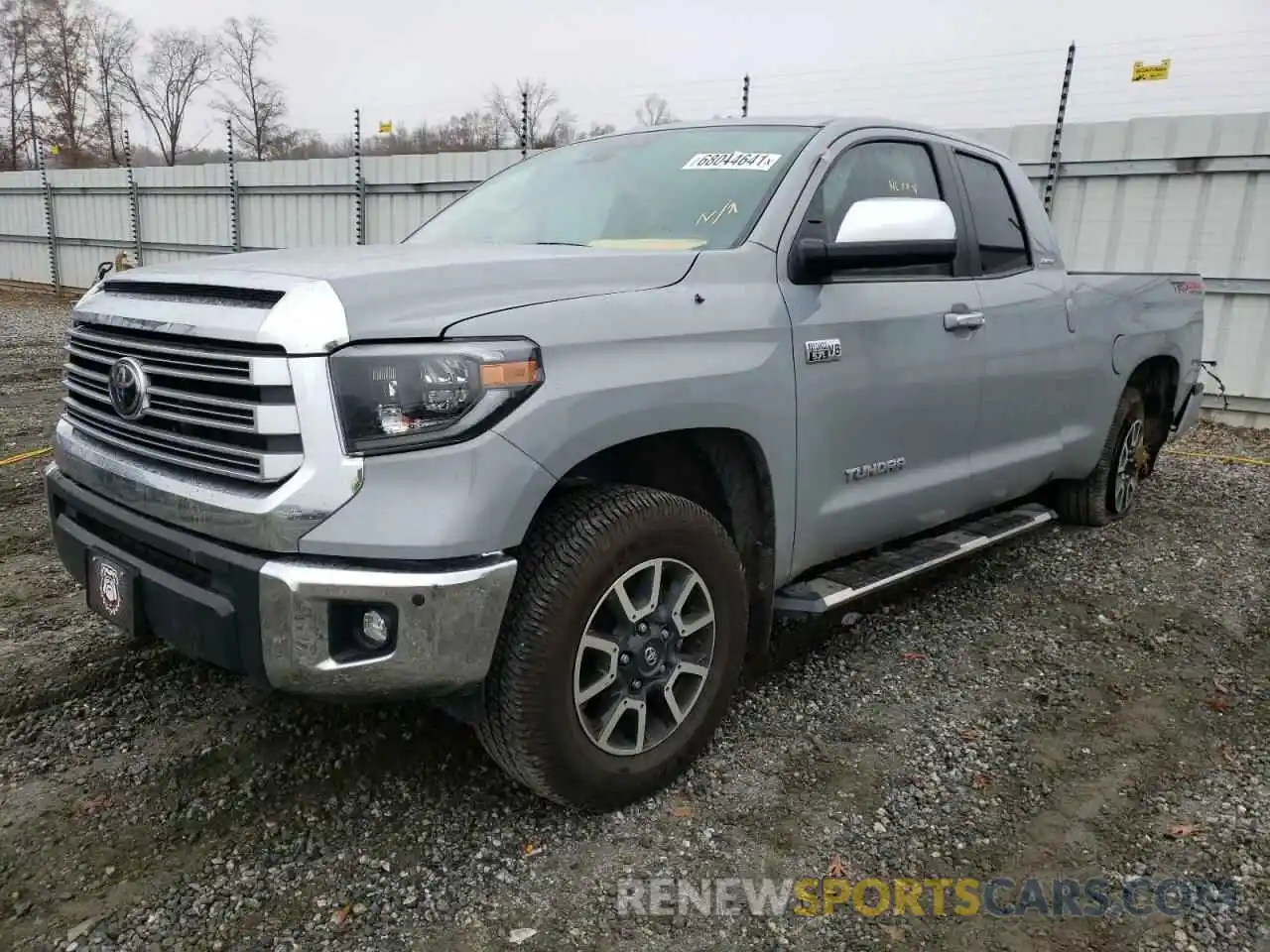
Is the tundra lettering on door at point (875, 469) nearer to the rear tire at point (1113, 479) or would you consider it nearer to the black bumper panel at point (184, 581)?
the black bumper panel at point (184, 581)

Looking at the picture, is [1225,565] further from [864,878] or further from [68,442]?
[68,442]

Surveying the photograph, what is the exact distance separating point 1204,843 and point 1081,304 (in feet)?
8.43

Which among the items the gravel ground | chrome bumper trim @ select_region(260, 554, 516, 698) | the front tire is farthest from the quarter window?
chrome bumper trim @ select_region(260, 554, 516, 698)

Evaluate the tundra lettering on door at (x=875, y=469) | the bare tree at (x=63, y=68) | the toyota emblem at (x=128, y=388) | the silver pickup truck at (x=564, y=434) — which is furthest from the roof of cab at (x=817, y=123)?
the bare tree at (x=63, y=68)

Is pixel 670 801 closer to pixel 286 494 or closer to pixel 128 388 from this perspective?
pixel 286 494

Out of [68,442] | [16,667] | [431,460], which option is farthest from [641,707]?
[16,667]

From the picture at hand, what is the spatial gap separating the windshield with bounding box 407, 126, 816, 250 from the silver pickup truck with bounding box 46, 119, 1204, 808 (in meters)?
0.01

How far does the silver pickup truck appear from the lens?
201 centimetres

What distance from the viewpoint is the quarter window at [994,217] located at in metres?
3.86

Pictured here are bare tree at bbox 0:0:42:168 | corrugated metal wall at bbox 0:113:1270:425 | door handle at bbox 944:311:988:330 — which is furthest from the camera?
bare tree at bbox 0:0:42:168

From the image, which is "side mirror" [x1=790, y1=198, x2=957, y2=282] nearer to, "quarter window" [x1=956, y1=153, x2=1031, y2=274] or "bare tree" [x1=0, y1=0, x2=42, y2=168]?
"quarter window" [x1=956, y1=153, x2=1031, y2=274]

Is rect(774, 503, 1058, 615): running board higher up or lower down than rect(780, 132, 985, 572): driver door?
lower down

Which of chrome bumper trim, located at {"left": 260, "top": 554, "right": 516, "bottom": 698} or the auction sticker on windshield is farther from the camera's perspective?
the auction sticker on windshield

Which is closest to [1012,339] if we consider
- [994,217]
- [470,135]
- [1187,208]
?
[994,217]
